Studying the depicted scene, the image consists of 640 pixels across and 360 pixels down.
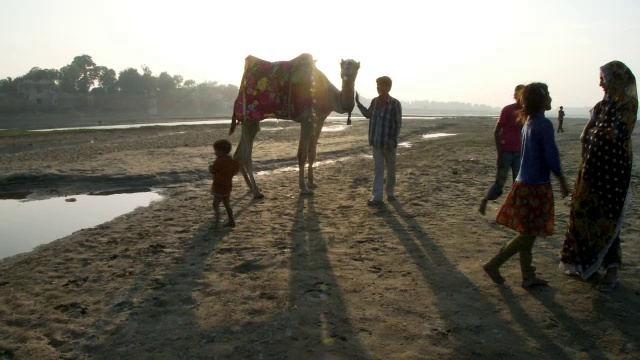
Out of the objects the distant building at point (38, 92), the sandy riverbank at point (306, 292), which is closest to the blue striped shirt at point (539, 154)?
the sandy riverbank at point (306, 292)

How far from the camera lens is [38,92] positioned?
A: 6550 cm

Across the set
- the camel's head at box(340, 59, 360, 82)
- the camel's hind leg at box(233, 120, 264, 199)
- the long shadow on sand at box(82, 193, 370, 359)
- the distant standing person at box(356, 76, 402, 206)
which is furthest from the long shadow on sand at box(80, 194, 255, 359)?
the camel's head at box(340, 59, 360, 82)

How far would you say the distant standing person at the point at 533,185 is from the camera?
376 cm

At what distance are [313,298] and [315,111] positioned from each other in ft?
16.9

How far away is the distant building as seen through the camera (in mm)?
62281

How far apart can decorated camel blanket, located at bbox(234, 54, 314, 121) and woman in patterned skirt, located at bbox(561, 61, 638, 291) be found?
4.97m

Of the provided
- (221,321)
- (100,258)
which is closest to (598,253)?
(221,321)

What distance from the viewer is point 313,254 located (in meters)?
4.96

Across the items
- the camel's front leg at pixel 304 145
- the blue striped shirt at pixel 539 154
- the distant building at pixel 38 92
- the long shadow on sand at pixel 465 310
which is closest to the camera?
the long shadow on sand at pixel 465 310

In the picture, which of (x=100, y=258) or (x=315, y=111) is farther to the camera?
(x=315, y=111)

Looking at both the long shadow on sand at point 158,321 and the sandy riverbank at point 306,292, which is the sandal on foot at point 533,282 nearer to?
the sandy riverbank at point 306,292

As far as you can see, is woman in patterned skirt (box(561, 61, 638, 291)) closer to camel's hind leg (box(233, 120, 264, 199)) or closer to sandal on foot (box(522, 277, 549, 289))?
sandal on foot (box(522, 277, 549, 289))

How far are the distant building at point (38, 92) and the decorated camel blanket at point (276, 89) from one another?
63.8 m

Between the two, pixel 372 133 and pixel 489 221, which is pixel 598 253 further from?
pixel 372 133
